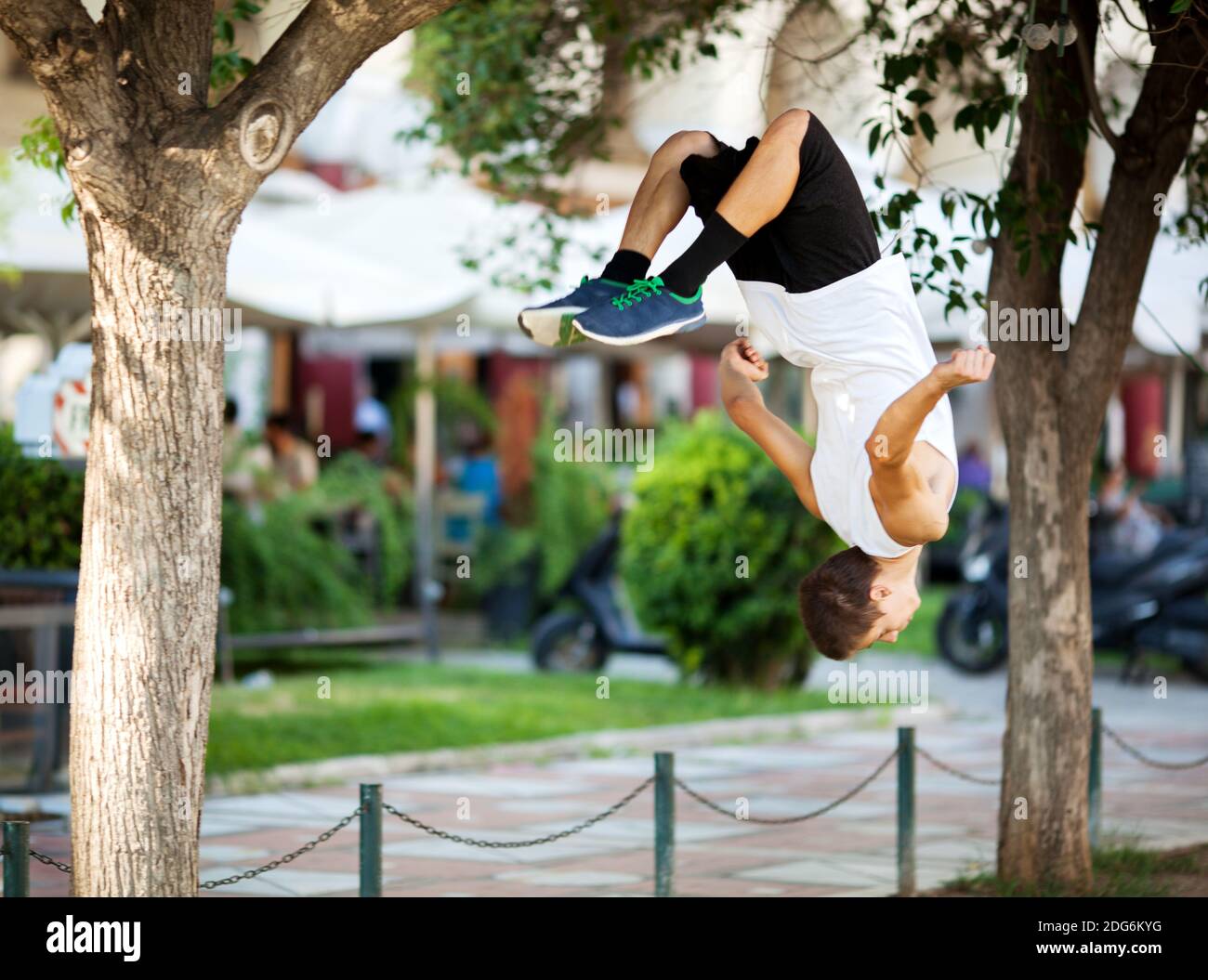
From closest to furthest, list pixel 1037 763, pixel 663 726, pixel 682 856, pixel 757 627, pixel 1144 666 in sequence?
1. pixel 1037 763
2. pixel 682 856
3. pixel 663 726
4. pixel 757 627
5. pixel 1144 666

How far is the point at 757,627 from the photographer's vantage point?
13.0m

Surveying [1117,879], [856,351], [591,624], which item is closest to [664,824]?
[1117,879]

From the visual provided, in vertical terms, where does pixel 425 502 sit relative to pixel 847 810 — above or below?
above

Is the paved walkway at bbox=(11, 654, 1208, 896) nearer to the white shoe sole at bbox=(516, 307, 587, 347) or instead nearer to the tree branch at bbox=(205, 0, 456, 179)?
the tree branch at bbox=(205, 0, 456, 179)

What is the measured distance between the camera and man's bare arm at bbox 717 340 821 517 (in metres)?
5.16

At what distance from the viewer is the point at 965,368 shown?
174 inches

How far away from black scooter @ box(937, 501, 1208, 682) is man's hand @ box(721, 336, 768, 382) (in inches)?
363

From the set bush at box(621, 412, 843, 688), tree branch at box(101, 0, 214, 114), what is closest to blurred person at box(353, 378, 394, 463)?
bush at box(621, 412, 843, 688)

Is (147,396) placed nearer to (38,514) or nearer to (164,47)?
(164,47)

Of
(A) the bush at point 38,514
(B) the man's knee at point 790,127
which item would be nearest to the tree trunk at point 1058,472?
(B) the man's knee at point 790,127

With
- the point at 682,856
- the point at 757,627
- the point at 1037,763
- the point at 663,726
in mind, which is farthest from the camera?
the point at 757,627
